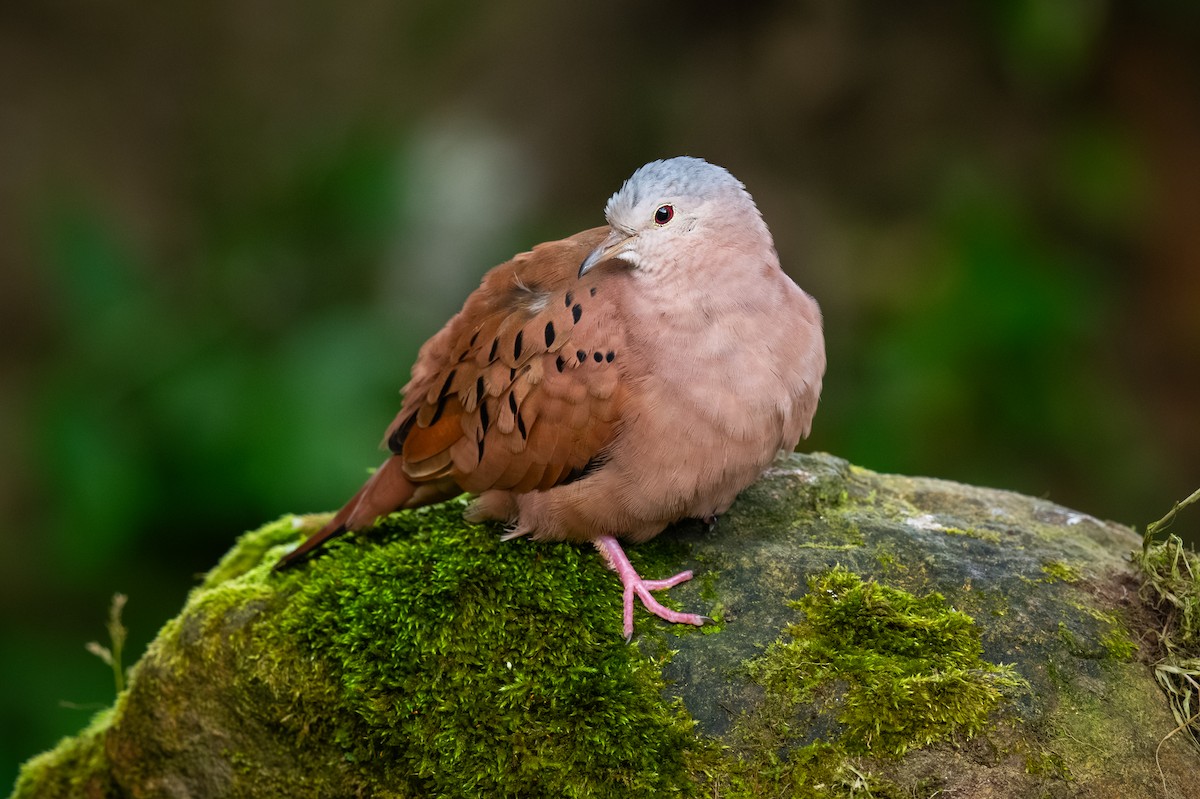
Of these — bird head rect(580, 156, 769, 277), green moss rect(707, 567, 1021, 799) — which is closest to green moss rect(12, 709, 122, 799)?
green moss rect(707, 567, 1021, 799)

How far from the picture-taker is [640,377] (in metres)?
3.20

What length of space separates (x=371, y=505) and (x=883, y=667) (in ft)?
5.26

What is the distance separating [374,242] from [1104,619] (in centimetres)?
448

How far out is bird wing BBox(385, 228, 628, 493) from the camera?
3.26 m

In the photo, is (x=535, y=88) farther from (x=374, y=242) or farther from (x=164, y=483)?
(x=164, y=483)

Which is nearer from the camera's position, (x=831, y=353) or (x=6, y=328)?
(x=831, y=353)

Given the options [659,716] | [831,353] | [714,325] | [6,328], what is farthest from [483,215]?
[659,716]

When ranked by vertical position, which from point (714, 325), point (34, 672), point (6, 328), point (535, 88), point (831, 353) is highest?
point (535, 88)

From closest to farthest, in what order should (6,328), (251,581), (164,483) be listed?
(251,581)
(164,483)
(6,328)

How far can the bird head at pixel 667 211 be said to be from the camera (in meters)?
3.27

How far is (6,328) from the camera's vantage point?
7574 millimetres

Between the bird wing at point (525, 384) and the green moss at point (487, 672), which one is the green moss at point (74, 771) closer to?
the green moss at point (487, 672)

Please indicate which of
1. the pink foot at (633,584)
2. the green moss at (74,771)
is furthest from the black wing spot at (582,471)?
the green moss at (74,771)

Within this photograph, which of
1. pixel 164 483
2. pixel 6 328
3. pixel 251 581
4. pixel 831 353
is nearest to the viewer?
pixel 251 581
